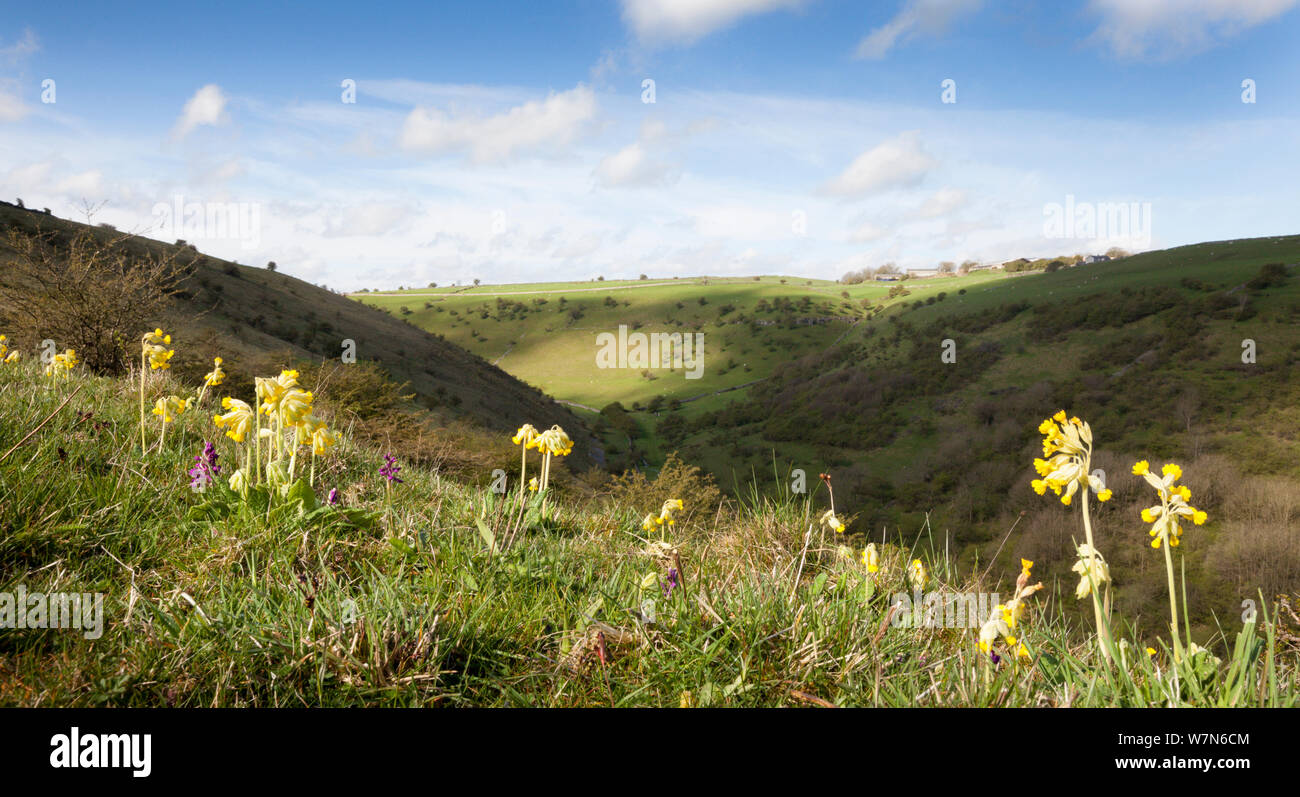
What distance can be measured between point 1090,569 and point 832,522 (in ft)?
4.62

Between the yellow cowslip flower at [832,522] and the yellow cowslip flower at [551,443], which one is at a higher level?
the yellow cowslip flower at [551,443]

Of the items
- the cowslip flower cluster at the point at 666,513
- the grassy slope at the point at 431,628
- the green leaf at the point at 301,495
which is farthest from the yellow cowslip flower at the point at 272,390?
the cowslip flower cluster at the point at 666,513

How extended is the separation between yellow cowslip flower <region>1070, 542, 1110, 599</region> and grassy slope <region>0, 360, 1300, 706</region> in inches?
11.5

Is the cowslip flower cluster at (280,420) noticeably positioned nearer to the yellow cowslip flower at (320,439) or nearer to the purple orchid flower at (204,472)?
the yellow cowslip flower at (320,439)

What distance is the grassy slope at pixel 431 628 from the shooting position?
6.88ft

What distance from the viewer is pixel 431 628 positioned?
2232mm

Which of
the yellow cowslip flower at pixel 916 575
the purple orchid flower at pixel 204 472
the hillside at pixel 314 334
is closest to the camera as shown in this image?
the yellow cowslip flower at pixel 916 575

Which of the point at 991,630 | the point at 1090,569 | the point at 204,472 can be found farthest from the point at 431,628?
the point at 1090,569

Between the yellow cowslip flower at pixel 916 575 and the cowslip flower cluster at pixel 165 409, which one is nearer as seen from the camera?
the yellow cowslip flower at pixel 916 575

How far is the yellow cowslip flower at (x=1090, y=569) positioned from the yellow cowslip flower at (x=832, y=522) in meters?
1.22
